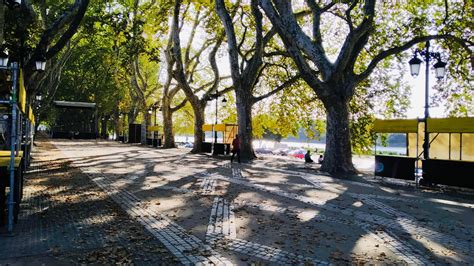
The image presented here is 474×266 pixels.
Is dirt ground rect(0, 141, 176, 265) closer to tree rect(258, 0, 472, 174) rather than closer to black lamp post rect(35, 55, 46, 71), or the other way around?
black lamp post rect(35, 55, 46, 71)

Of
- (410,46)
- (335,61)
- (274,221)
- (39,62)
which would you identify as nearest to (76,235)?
(274,221)

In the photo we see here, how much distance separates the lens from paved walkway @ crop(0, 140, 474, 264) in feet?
17.3

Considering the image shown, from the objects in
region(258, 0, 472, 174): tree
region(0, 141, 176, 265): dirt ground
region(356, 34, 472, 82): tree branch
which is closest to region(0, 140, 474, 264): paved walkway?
region(0, 141, 176, 265): dirt ground

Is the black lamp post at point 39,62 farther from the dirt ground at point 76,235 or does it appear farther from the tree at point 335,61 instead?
the tree at point 335,61

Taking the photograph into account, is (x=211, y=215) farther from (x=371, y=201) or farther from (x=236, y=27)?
(x=236, y=27)

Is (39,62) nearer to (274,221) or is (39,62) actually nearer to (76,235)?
(76,235)

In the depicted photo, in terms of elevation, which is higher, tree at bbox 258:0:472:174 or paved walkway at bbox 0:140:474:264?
tree at bbox 258:0:472:174

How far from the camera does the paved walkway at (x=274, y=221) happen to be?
528 centimetres

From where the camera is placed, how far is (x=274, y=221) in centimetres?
713

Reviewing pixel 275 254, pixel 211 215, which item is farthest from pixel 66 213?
pixel 275 254

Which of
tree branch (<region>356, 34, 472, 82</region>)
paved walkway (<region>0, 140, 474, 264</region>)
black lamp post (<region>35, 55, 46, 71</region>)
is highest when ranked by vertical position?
tree branch (<region>356, 34, 472, 82</region>)

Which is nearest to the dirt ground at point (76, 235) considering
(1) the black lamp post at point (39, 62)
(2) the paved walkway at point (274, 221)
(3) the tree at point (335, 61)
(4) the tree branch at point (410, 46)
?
(2) the paved walkway at point (274, 221)

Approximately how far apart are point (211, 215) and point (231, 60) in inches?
608

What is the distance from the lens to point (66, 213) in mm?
7516
